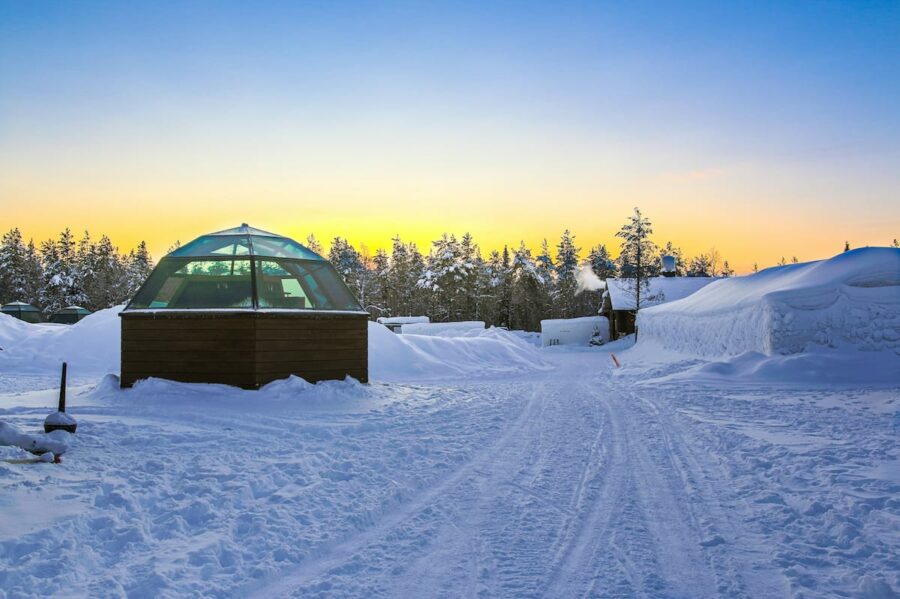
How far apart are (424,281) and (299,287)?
135 ft

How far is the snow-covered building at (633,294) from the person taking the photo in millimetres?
38375

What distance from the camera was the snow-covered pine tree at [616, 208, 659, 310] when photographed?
125 feet

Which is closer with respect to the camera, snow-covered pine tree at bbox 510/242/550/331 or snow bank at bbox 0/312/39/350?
snow bank at bbox 0/312/39/350

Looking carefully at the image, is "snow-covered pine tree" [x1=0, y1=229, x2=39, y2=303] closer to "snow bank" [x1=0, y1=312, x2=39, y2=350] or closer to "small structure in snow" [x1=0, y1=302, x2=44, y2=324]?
"small structure in snow" [x1=0, y1=302, x2=44, y2=324]

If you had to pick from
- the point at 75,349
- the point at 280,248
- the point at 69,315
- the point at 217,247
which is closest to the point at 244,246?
the point at 217,247

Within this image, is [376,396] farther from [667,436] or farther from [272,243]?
[667,436]

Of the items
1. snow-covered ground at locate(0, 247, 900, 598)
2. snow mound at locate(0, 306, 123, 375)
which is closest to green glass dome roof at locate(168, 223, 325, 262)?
snow-covered ground at locate(0, 247, 900, 598)

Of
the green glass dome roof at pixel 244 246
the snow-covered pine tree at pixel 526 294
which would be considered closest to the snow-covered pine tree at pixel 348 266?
the snow-covered pine tree at pixel 526 294

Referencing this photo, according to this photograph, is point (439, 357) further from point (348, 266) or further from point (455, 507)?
point (348, 266)

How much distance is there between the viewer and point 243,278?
1139 centimetres

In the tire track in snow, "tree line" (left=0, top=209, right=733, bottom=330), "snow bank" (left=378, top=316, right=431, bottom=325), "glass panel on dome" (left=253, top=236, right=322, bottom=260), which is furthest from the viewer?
"tree line" (left=0, top=209, right=733, bottom=330)

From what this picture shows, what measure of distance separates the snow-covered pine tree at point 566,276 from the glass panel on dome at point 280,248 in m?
53.0

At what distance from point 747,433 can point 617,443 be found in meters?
1.99

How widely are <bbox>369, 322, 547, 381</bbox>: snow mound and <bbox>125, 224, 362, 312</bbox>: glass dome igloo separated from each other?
373 centimetres
